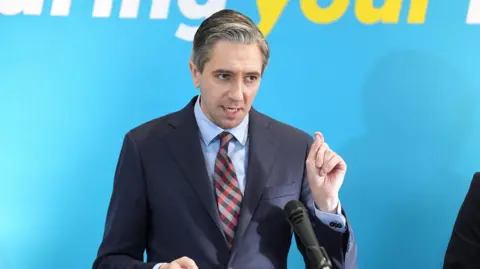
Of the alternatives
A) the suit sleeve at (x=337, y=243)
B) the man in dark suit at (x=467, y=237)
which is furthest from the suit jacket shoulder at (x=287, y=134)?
the man in dark suit at (x=467, y=237)

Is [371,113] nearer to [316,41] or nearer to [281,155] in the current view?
[316,41]

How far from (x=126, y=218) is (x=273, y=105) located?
785 mm

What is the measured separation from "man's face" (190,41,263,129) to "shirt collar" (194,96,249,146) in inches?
1.0

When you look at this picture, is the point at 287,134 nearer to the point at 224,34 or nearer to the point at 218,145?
the point at 218,145

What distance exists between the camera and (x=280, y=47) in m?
2.07

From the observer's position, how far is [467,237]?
1.61 m

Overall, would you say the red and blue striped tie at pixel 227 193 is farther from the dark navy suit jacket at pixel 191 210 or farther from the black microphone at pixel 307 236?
the black microphone at pixel 307 236

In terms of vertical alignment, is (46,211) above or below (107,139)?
below

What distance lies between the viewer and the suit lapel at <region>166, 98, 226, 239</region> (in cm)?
145

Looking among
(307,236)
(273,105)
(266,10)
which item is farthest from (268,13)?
(307,236)

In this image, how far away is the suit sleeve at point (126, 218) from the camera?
1472 mm

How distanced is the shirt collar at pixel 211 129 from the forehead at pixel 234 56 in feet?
0.50

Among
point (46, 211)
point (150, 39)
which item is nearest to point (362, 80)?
point (150, 39)

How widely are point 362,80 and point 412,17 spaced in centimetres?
25
